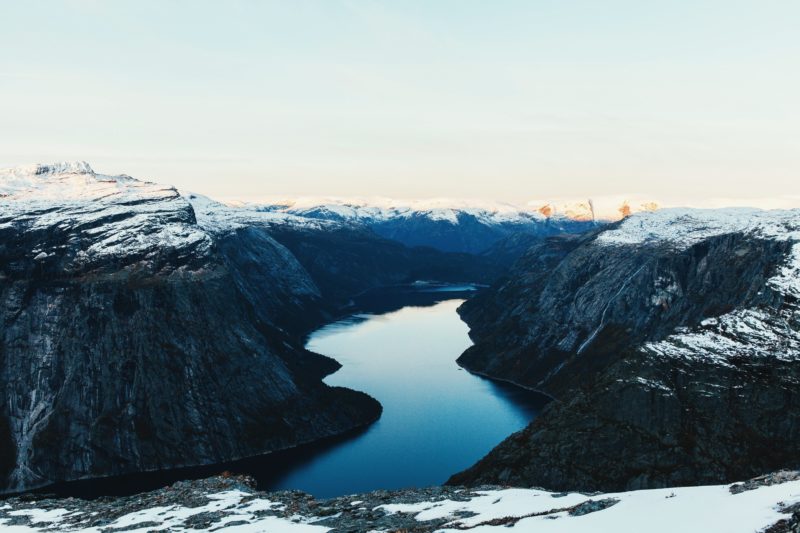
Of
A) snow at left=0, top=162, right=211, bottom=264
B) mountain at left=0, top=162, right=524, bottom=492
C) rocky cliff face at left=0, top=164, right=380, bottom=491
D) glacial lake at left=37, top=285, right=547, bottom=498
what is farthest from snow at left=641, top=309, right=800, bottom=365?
snow at left=0, top=162, right=211, bottom=264

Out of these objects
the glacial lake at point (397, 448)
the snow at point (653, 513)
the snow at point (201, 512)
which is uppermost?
the snow at point (653, 513)

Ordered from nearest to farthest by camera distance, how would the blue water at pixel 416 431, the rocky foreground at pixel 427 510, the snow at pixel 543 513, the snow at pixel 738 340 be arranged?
1. the snow at pixel 543 513
2. the rocky foreground at pixel 427 510
3. the snow at pixel 738 340
4. the blue water at pixel 416 431

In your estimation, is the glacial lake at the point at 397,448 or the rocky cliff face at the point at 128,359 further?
the rocky cliff face at the point at 128,359

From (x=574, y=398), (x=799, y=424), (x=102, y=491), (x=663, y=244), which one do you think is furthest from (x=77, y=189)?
(x=799, y=424)

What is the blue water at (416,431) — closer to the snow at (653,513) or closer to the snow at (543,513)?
the snow at (543,513)

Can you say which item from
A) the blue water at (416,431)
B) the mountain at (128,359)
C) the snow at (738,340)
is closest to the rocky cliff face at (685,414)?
the snow at (738,340)

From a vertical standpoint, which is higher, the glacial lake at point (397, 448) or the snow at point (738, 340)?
the snow at point (738, 340)
